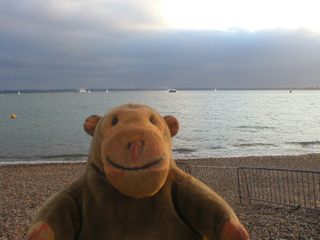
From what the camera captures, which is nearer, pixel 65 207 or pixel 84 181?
pixel 65 207

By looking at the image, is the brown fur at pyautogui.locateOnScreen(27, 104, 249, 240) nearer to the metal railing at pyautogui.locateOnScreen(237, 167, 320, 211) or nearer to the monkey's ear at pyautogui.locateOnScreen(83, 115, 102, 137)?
the monkey's ear at pyautogui.locateOnScreen(83, 115, 102, 137)

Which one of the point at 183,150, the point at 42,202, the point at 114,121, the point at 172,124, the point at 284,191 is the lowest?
the point at 183,150

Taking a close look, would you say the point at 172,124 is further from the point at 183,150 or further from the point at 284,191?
the point at 183,150

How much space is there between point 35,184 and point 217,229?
1133cm

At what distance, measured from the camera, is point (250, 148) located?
24375 mm

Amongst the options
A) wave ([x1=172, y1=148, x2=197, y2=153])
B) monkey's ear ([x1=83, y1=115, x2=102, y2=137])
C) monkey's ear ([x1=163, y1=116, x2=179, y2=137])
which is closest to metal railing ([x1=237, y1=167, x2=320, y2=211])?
monkey's ear ([x1=163, y1=116, x2=179, y2=137])

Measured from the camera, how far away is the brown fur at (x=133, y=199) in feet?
6.44

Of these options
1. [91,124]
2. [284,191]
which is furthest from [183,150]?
[91,124]

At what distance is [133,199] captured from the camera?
229 cm

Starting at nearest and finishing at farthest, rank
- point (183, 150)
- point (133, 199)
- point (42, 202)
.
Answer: point (133, 199), point (42, 202), point (183, 150)

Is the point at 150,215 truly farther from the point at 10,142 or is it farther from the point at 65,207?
the point at 10,142

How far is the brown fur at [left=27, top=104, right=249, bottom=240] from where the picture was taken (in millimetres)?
1963

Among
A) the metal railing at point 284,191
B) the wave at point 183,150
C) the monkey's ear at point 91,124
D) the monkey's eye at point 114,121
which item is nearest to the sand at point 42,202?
the metal railing at point 284,191

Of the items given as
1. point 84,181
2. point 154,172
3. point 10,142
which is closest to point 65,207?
point 84,181
